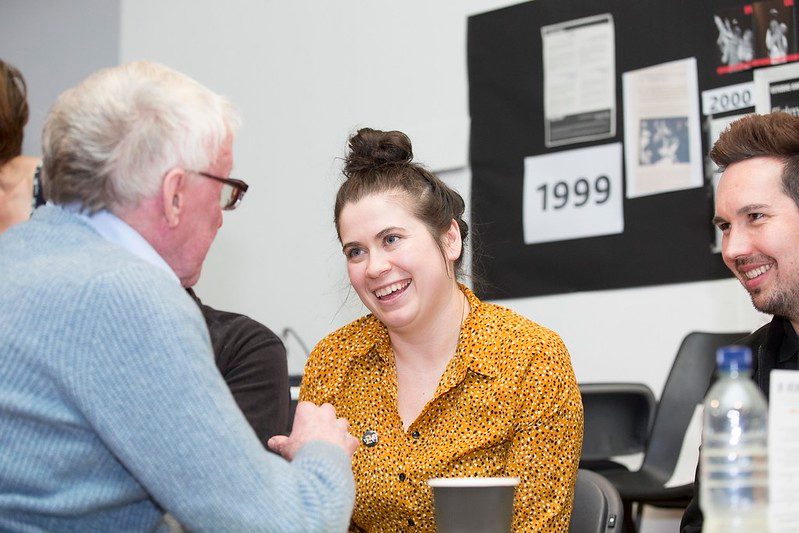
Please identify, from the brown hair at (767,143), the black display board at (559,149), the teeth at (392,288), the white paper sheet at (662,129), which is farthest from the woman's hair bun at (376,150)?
the white paper sheet at (662,129)

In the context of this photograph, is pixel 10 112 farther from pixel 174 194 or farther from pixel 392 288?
pixel 174 194

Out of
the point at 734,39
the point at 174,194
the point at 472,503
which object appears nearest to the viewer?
the point at 472,503

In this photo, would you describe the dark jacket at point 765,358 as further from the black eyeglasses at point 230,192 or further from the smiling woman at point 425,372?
the black eyeglasses at point 230,192

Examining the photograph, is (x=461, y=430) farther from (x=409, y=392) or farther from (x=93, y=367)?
(x=93, y=367)

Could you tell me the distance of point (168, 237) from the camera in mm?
1468

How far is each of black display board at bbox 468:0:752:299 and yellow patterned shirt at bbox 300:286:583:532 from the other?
5.29ft

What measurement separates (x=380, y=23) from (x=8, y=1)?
2907 mm

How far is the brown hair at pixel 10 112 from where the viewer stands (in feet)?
8.96

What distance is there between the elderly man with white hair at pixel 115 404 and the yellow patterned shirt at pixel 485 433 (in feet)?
2.36

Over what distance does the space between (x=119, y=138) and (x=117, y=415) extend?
409mm

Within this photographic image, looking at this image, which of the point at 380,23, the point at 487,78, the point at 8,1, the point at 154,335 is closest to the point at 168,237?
the point at 154,335

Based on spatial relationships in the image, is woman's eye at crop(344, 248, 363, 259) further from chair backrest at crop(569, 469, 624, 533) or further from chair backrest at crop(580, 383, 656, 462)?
chair backrest at crop(580, 383, 656, 462)

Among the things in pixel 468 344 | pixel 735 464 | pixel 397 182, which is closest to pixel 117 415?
pixel 735 464

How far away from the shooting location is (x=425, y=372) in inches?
90.2
